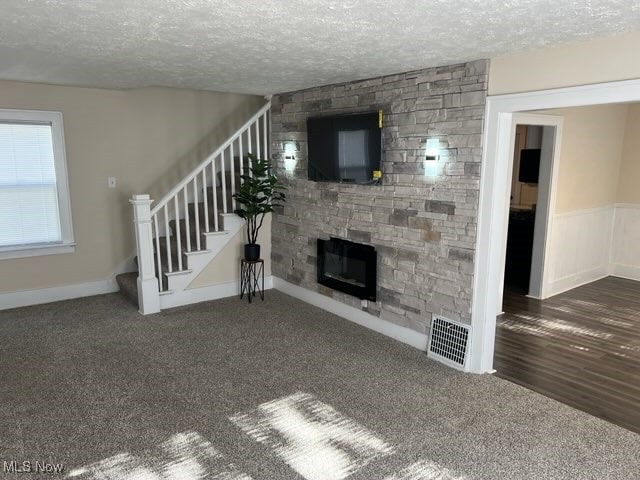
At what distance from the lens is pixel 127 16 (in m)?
2.39

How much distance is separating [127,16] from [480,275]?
9.13 ft

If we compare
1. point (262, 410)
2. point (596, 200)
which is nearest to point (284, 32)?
point (262, 410)

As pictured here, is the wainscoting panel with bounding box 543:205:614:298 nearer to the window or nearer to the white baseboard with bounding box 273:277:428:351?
the white baseboard with bounding box 273:277:428:351

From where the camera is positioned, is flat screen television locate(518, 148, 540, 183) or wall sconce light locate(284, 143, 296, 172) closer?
wall sconce light locate(284, 143, 296, 172)

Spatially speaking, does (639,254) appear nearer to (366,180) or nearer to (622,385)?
(622,385)

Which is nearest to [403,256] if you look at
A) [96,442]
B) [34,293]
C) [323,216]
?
[323,216]

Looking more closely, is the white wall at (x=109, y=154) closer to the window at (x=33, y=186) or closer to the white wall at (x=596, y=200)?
the window at (x=33, y=186)

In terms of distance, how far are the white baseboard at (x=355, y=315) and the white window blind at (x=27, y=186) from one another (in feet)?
8.49

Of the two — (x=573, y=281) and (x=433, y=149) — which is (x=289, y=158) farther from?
(x=573, y=281)

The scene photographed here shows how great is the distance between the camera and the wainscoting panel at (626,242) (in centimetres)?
613

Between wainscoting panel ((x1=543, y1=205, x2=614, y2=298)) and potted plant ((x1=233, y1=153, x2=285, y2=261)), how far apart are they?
3208 mm

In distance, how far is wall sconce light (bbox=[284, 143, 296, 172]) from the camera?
17.1 ft

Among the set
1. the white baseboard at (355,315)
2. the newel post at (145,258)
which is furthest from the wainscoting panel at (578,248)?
the newel post at (145,258)

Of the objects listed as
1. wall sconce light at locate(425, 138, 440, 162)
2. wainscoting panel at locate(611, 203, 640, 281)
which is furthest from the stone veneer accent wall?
wainscoting panel at locate(611, 203, 640, 281)
